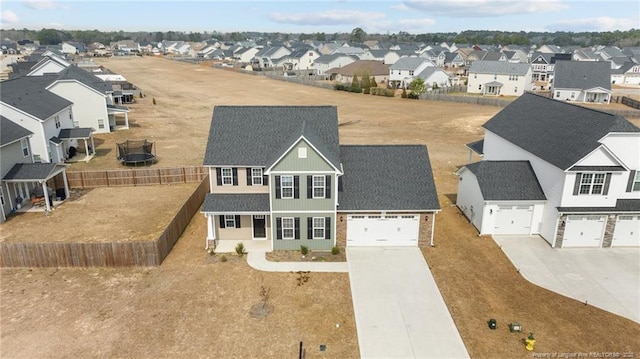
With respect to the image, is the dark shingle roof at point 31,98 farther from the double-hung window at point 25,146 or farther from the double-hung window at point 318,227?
the double-hung window at point 318,227

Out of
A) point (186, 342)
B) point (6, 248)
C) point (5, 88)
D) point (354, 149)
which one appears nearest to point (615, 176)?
point (354, 149)

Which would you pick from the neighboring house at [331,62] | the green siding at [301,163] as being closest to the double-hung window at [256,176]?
the green siding at [301,163]

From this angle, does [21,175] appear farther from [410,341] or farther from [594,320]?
[594,320]

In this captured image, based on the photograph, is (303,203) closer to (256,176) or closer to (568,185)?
(256,176)

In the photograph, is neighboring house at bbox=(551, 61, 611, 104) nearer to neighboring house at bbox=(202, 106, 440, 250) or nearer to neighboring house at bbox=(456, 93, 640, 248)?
neighboring house at bbox=(456, 93, 640, 248)

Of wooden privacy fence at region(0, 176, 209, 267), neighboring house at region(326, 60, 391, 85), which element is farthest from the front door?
neighboring house at region(326, 60, 391, 85)

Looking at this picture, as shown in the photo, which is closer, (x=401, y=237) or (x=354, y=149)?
(x=401, y=237)

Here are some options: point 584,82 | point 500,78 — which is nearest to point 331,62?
point 500,78

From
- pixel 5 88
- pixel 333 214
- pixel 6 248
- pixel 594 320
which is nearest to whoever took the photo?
pixel 594 320
